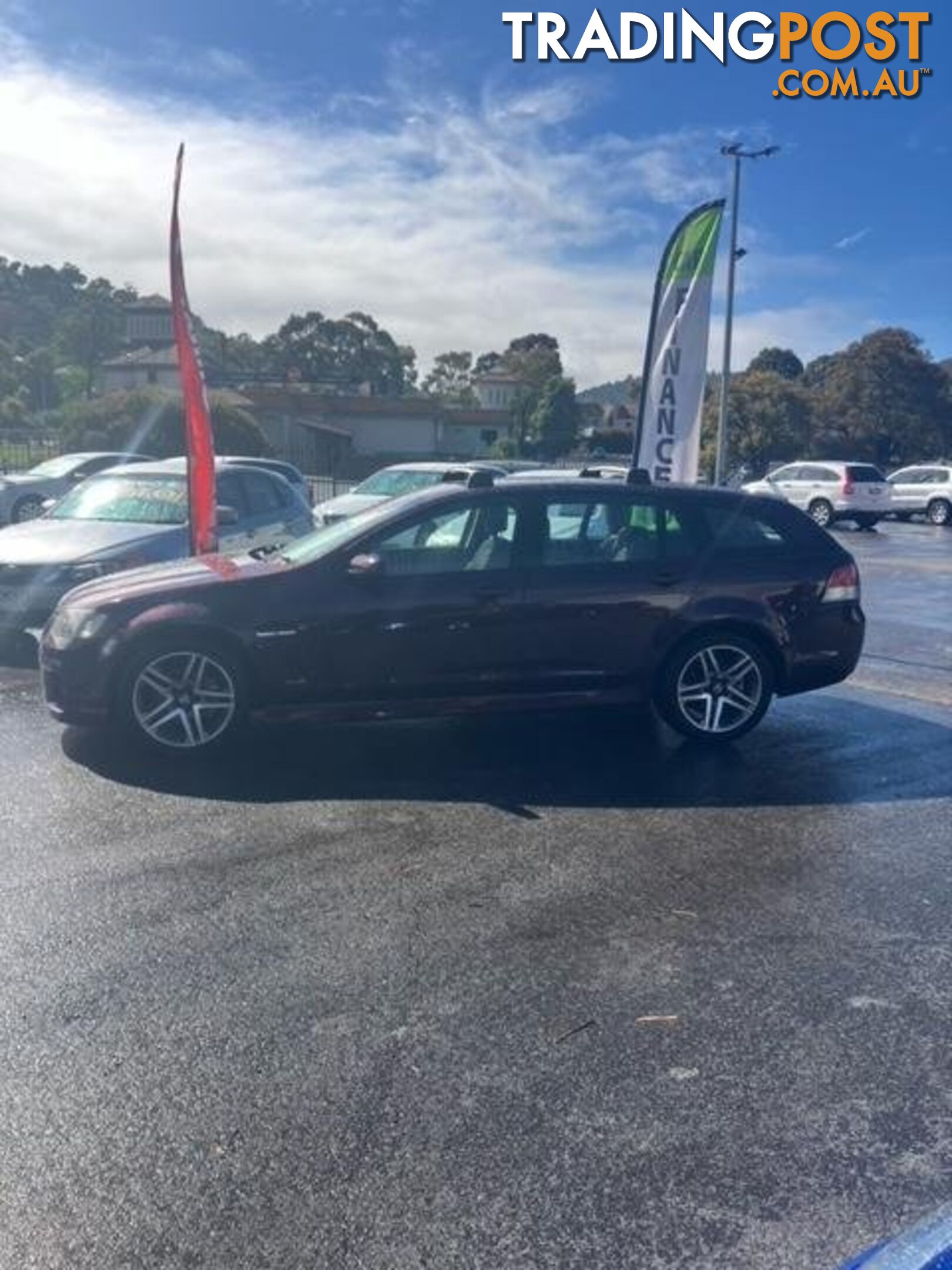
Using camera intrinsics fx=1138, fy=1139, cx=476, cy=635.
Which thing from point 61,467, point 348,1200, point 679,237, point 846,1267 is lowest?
point 348,1200

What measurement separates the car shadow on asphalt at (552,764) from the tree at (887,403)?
166ft

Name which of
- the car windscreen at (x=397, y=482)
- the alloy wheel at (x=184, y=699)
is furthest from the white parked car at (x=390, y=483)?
the alloy wheel at (x=184, y=699)

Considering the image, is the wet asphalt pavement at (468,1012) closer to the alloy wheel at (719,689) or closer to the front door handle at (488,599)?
the alloy wheel at (719,689)

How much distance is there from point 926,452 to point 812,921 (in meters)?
56.7

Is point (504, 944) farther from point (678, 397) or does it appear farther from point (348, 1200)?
point (678, 397)

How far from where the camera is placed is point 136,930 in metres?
4.20

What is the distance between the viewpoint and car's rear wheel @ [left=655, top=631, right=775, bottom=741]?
268 inches

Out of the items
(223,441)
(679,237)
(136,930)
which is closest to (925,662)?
(679,237)

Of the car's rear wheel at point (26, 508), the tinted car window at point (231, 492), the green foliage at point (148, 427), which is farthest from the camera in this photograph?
the green foliage at point (148, 427)

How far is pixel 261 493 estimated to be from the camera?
11258 mm

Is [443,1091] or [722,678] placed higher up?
[722,678]

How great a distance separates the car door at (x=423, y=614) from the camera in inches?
249

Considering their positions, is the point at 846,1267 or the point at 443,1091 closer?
the point at 846,1267

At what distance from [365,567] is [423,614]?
1.37 feet
